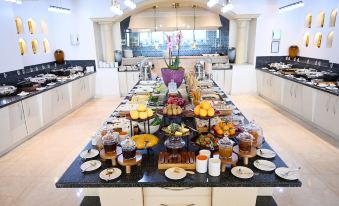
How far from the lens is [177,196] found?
186 centimetres

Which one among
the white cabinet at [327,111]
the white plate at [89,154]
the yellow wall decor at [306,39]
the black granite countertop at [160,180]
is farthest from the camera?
the yellow wall decor at [306,39]

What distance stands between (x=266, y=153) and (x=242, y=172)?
0.41 metres

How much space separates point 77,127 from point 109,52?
10.6 feet

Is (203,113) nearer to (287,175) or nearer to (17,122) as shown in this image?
(287,175)

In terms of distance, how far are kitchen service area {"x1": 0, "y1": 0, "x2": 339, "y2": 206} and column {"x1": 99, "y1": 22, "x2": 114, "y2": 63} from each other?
0.04m

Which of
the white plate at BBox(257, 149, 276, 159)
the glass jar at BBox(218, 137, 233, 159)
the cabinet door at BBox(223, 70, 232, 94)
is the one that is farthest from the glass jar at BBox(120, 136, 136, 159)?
the cabinet door at BBox(223, 70, 232, 94)

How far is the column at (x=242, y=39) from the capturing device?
748cm

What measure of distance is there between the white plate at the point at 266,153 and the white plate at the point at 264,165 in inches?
4.1

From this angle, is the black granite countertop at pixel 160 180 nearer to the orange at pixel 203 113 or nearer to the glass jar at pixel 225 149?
the glass jar at pixel 225 149

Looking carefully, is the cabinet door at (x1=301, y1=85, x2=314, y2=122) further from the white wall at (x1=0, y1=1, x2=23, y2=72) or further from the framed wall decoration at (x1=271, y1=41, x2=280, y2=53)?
the white wall at (x1=0, y1=1, x2=23, y2=72)

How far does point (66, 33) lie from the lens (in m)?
7.26

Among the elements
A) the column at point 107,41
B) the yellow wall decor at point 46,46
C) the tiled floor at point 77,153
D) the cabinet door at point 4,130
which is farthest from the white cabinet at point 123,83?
the cabinet door at point 4,130

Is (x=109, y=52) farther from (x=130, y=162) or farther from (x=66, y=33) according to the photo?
(x=130, y=162)

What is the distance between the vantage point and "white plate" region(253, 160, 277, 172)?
6.02 ft
